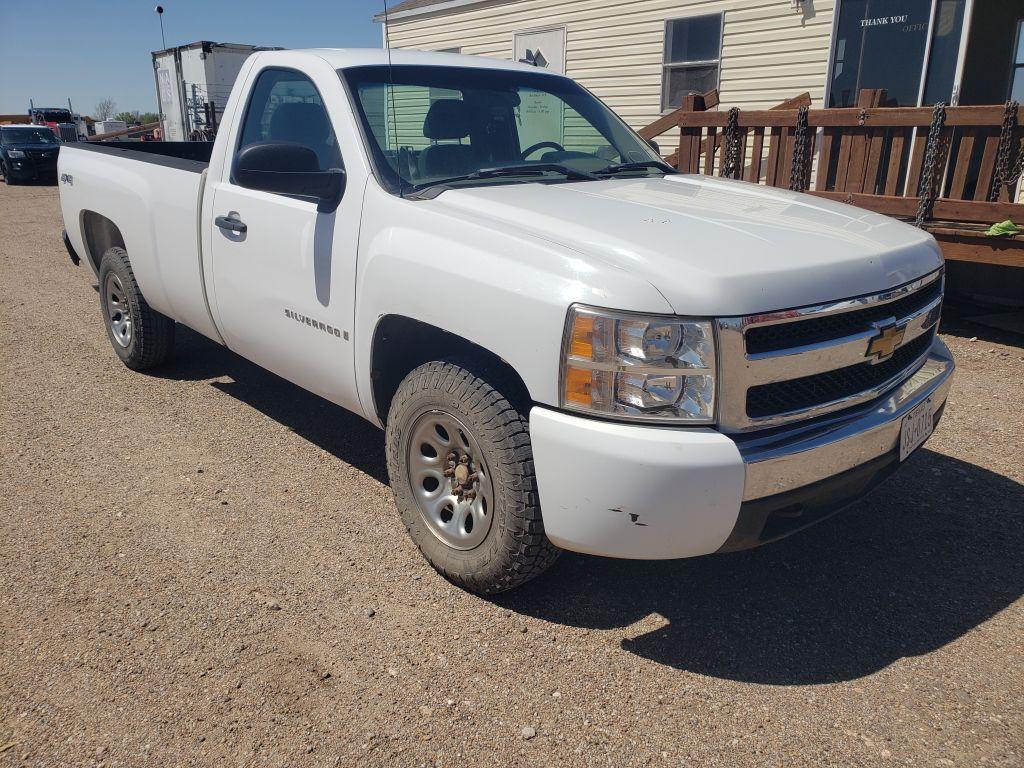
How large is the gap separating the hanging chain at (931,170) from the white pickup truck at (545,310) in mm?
3160

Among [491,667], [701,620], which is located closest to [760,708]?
[701,620]

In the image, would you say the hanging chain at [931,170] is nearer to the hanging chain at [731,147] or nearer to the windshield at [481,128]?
the hanging chain at [731,147]

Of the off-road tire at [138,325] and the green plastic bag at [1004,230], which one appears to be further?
the green plastic bag at [1004,230]

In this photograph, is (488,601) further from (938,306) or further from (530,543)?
(938,306)

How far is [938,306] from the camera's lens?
10.6ft

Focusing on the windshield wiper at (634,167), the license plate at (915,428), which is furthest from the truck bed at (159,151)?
the license plate at (915,428)

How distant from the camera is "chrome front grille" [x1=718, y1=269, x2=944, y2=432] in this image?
7.61 feet

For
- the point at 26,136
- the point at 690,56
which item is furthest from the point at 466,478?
the point at 26,136

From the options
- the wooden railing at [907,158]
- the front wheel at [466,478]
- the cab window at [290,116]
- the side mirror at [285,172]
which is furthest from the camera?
the wooden railing at [907,158]

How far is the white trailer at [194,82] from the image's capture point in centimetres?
2161

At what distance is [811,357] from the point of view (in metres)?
2.45

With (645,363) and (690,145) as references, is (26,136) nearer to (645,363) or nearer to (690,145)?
(690,145)

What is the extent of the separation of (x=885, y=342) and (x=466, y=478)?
4.91ft

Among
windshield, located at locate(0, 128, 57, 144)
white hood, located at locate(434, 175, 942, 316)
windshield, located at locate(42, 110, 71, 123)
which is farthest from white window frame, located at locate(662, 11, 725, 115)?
windshield, located at locate(42, 110, 71, 123)
